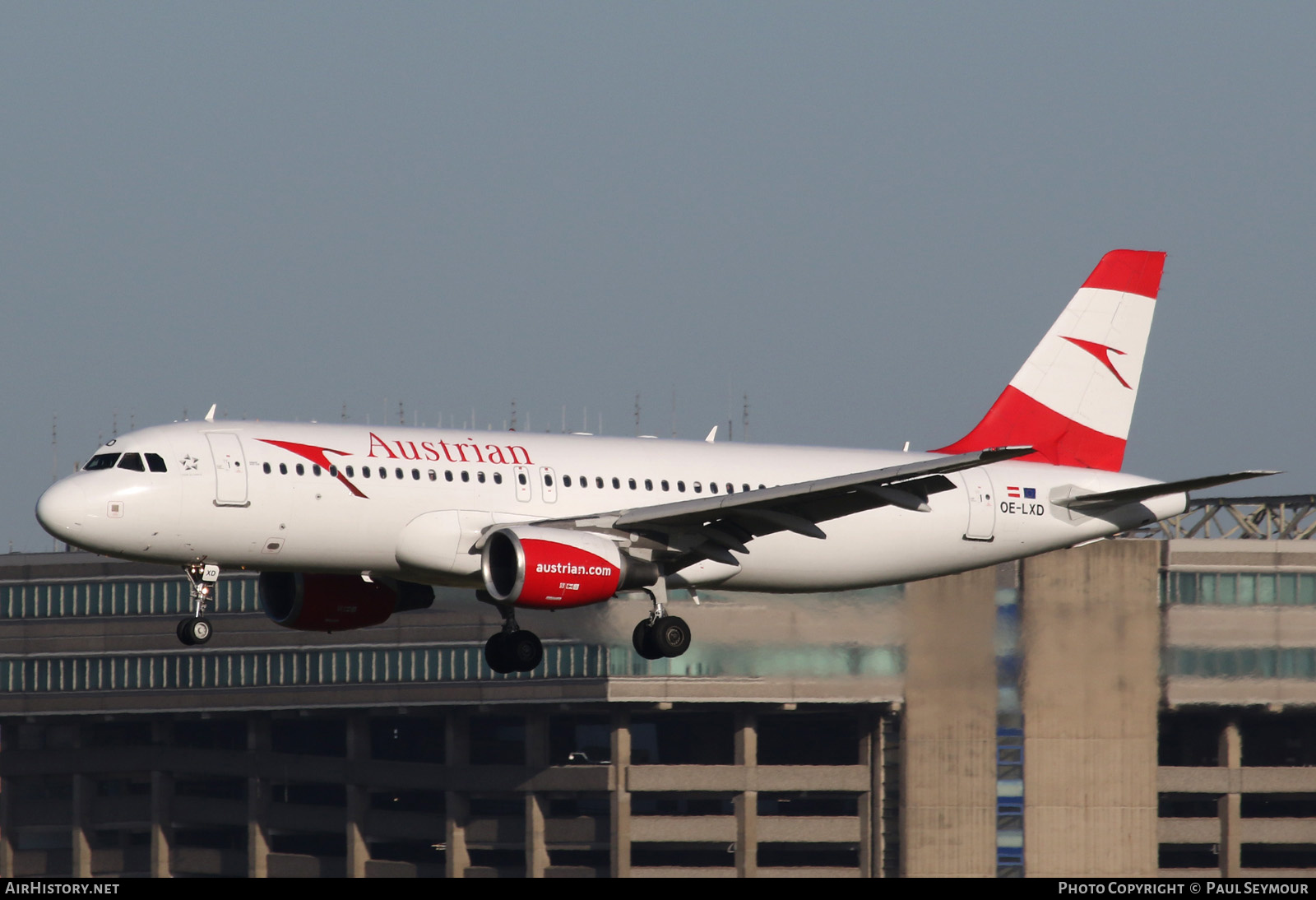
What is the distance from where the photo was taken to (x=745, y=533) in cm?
4472

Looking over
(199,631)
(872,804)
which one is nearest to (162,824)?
(872,804)

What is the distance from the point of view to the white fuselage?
3994cm

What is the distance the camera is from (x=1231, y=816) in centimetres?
13312

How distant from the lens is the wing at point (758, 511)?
4156 centimetres

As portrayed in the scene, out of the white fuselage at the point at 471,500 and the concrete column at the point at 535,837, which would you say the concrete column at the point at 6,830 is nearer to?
the concrete column at the point at 535,837

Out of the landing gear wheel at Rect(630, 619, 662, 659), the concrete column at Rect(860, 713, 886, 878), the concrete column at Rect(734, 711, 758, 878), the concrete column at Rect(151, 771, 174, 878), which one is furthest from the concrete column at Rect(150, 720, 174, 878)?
the landing gear wheel at Rect(630, 619, 662, 659)

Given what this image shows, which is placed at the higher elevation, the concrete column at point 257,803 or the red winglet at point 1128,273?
the red winglet at point 1128,273

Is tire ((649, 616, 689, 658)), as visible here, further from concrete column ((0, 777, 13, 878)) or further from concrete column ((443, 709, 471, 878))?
concrete column ((0, 777, 13, 878))

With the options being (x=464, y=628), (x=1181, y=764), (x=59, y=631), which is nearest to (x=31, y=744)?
(x=59, y=631)

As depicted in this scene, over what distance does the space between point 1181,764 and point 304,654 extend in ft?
201

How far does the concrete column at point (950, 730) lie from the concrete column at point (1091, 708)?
2678 millimetres

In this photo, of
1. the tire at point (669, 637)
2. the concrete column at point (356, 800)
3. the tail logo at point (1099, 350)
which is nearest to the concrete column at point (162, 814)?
the concrete column at point (356, 800)

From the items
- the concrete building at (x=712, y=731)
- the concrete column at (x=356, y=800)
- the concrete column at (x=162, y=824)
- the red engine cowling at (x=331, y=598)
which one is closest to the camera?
the red engine cowling at (x=331, y=598)
